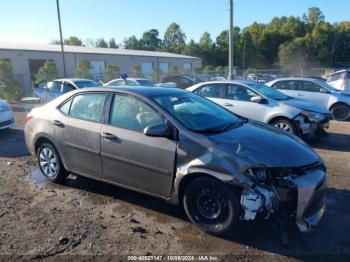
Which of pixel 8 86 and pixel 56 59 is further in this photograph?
pixel 56 59

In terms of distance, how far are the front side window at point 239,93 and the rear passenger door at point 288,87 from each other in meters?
3.90

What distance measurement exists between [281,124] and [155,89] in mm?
4186

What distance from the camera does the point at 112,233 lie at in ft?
13.4

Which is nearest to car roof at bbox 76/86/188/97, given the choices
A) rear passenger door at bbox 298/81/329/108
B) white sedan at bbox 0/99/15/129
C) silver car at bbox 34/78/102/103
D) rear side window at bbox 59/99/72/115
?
rear side window at bbox 59/99/72/115

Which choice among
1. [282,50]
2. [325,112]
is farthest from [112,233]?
[282,50]

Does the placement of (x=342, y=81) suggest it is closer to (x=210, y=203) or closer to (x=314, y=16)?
(x=210, y=203)

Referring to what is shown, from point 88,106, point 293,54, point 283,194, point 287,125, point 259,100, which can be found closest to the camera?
point 283,194

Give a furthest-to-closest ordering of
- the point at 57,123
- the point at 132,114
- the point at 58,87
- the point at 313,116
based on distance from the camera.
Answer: the point at 58,87, the point at 313,116, the point at 57,123, the point at 132,114

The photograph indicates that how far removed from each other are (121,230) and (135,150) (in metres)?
0.97

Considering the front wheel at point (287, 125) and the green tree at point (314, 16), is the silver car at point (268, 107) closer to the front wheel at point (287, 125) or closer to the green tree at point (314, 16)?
the front wheel at point (287, 125)

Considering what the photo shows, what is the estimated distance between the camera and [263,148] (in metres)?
3.87

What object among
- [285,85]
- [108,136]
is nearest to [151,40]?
[285,85]

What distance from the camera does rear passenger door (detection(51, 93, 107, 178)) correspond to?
488cm

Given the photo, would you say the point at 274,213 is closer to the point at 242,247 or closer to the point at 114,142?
the point at 242,247
